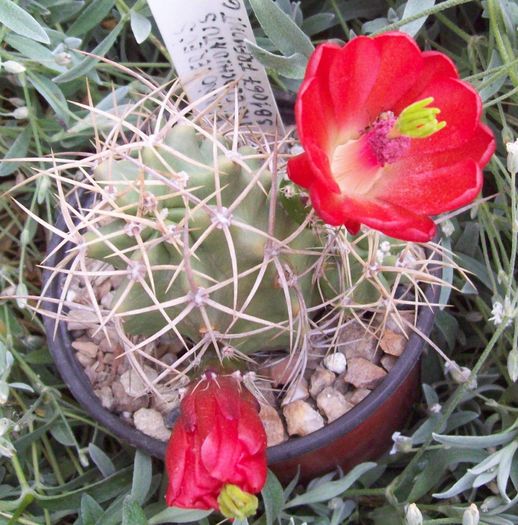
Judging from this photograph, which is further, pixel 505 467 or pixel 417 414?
pixel 417 414

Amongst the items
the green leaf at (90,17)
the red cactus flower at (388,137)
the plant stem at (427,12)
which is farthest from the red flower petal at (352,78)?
the green leaf at (90,17)

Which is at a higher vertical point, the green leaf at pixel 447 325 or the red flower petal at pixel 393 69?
the red flower petal at pixel 393 69

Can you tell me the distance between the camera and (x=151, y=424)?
0.85 m

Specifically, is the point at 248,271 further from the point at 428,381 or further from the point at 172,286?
the point at 428,381

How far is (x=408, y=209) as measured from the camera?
583mm

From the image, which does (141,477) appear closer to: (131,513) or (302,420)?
(131,513)

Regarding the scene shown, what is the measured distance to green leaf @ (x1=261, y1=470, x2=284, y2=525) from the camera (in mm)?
833

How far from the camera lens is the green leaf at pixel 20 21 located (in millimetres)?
824

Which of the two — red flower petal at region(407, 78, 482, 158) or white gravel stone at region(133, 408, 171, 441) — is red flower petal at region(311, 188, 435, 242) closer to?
red flower petal at region(407, 78, 482, 158)

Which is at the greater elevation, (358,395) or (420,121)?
(420,121)

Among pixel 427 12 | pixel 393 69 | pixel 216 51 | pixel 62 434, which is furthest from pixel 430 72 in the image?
pixel 62 434

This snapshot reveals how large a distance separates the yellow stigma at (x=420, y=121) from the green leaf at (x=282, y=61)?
201 millimetres

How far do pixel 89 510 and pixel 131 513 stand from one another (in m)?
0.09

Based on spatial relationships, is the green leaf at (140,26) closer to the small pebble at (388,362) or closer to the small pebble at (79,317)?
the small pebble at (79,317)
